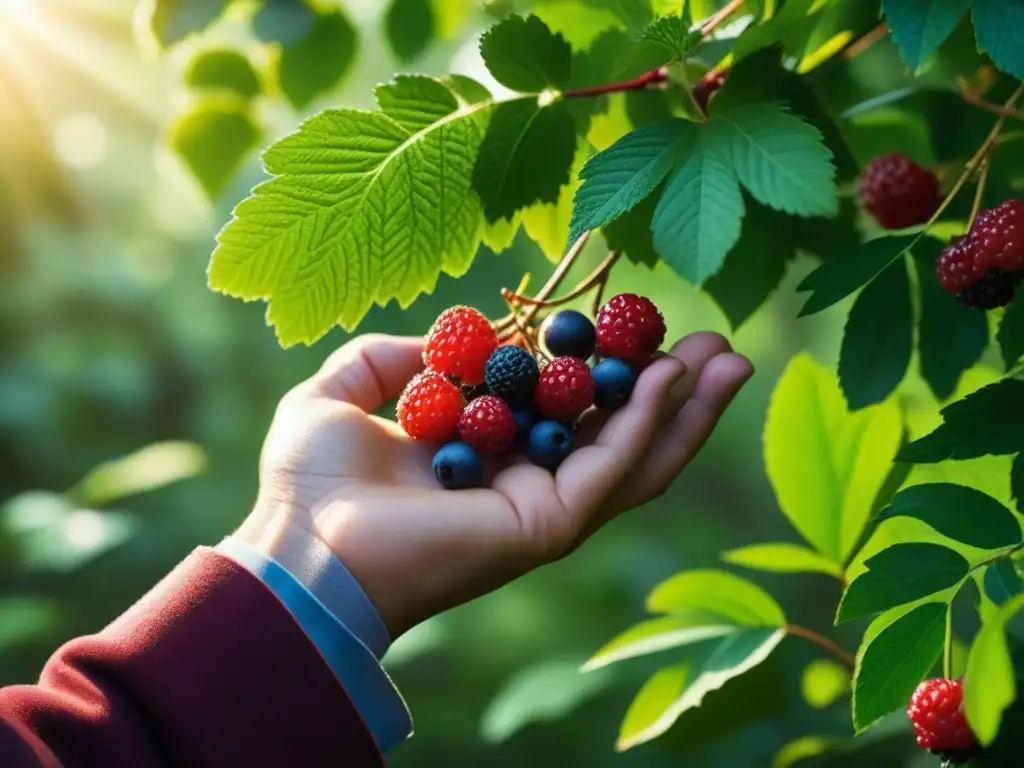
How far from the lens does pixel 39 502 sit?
6.31ft

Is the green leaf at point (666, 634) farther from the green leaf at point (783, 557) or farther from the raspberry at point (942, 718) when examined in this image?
the raspberry at point (942, 718)

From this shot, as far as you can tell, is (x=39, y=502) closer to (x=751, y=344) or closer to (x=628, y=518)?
(x=628, y=518)

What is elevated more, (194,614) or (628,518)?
(194,614)

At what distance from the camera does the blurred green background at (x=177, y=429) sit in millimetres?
2025

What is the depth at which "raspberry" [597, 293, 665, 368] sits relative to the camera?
30.5 inches

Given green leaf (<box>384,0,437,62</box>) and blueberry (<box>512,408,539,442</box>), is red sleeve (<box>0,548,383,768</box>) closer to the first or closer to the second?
blueberry (<box>512,408,539,442</box>)

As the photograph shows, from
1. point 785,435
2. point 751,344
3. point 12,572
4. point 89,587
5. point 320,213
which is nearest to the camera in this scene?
point 320,213

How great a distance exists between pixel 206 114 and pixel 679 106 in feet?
1.61

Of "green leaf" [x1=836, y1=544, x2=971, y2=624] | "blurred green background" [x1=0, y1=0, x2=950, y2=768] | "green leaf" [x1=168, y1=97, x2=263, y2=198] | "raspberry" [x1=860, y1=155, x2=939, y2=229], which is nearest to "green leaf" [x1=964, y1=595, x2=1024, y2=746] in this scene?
"green leaf" [x1=836, y1=544, x2=971, y2=624]

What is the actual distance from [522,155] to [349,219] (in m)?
0.13

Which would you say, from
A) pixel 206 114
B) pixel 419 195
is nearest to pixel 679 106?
pixel 419 195

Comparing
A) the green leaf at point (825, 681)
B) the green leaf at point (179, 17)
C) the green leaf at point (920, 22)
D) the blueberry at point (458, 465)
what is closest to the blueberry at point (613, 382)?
the blueberry at point (458, 465)

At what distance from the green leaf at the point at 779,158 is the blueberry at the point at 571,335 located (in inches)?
9.8

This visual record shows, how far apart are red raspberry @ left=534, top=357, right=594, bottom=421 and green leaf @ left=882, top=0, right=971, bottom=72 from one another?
0.33 meters
